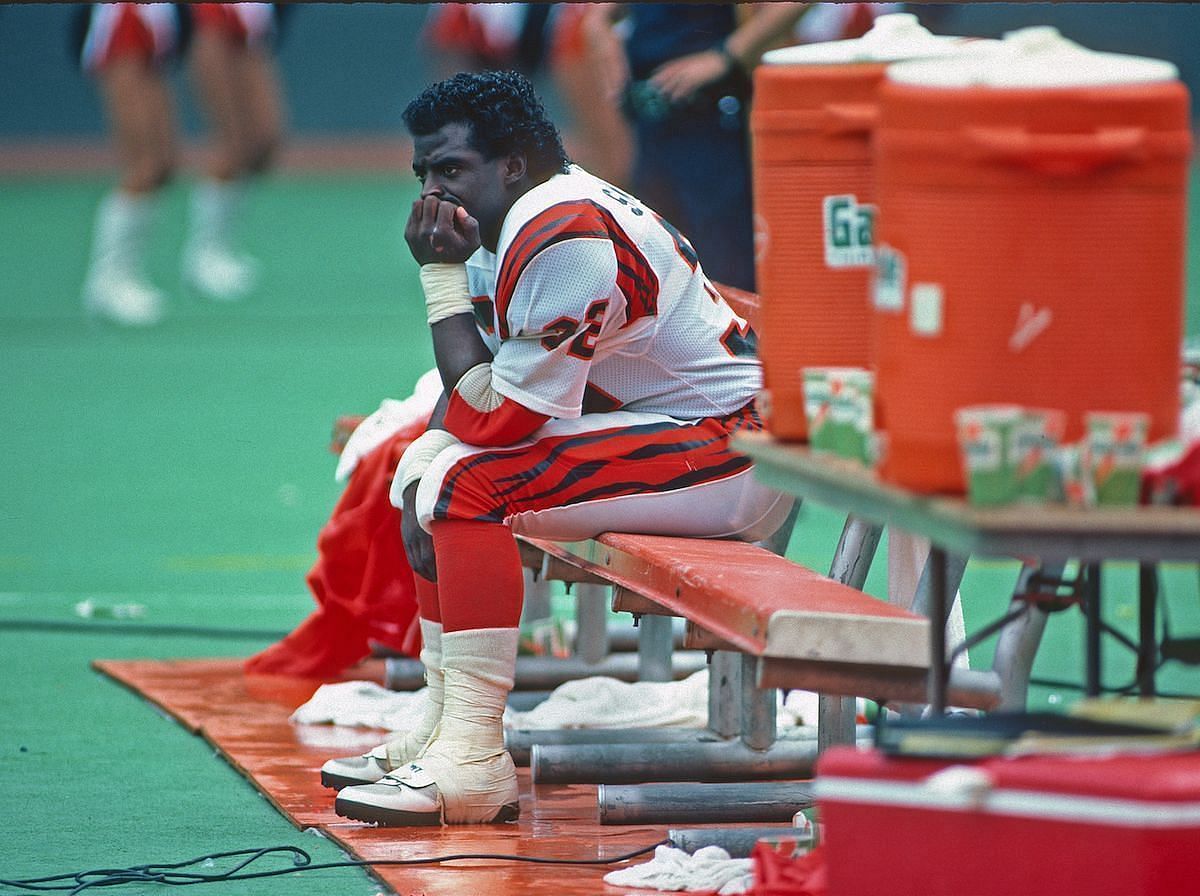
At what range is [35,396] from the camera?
32.9ft

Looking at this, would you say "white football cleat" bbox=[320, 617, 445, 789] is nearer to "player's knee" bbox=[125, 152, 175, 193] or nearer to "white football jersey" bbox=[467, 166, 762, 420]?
"white football jersey" bbox=[467, 166, 762, 420]

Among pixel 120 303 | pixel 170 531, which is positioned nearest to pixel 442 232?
pixel 170 531

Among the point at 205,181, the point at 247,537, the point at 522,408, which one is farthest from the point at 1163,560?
the point at 205,181

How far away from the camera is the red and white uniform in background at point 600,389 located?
379 cm

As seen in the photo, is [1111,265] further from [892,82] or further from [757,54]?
[757,54]

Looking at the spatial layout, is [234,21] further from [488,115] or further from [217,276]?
[488,115]

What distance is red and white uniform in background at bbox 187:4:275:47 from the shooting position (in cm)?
1369

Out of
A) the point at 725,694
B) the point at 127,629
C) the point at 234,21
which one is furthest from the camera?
the point at 234,21

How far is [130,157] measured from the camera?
1284 centimetres

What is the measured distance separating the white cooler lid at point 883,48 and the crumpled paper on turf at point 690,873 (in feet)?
3.96

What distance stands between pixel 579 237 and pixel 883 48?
0.82 metres

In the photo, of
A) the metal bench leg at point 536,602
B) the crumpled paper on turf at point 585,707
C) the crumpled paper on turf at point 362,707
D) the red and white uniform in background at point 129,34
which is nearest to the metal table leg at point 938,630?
the crumpled paper on turf at point 585,707

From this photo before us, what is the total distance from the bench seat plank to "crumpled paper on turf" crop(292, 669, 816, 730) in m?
0.60

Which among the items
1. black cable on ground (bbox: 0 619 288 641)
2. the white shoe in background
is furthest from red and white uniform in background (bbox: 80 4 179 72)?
black cable on ground (bbox: 0 619 288 641)
